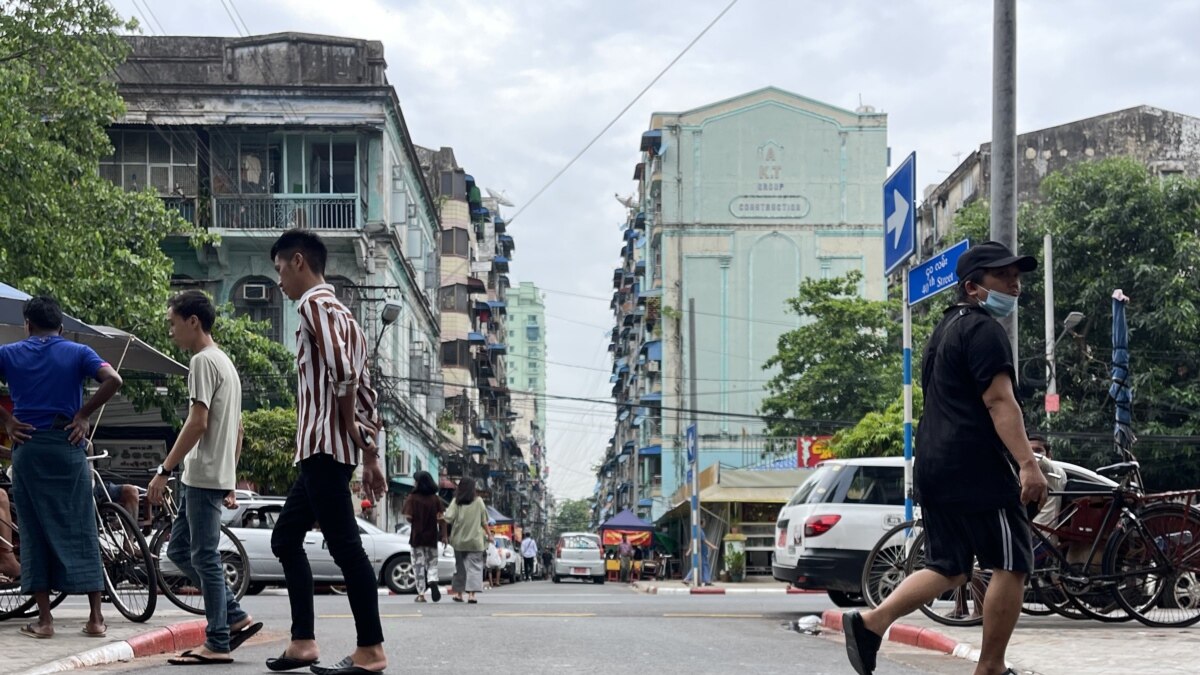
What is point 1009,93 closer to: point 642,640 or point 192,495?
point 642,640

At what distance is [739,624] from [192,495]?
610cm

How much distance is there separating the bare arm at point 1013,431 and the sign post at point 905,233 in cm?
690

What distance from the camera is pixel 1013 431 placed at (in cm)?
584

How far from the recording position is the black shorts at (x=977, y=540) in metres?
5.88

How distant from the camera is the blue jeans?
24.8 ft

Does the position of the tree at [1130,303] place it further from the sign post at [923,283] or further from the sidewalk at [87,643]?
the sidewalk at [87,643]

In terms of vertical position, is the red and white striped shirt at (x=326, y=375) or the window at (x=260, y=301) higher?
the window at (x=260, y=301)

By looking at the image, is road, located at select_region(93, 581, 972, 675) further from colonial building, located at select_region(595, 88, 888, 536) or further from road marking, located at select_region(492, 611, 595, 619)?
colonial building, located at select_region(595, 88, 888, 536)

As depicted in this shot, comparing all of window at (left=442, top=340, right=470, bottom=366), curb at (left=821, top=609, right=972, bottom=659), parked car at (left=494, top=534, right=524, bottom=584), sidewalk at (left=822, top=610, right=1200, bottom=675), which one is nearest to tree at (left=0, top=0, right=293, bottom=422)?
sidewalk at (left=822, top=610, right=1200, bottom=675)

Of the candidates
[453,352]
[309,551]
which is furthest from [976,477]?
[453,352]

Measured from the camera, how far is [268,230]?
38.5 meters

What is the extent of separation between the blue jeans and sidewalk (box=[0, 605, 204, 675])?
0.52m

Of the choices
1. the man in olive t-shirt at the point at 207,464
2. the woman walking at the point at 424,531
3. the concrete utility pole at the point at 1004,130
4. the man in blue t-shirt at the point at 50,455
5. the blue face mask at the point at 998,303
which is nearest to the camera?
the blue face mask at the point at 998,303

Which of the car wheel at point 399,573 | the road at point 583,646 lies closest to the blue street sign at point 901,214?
the road at point 583,646
